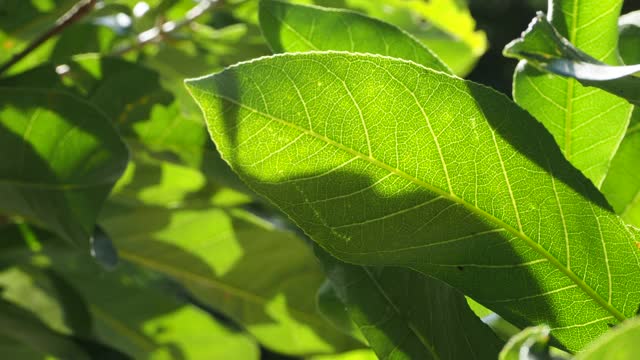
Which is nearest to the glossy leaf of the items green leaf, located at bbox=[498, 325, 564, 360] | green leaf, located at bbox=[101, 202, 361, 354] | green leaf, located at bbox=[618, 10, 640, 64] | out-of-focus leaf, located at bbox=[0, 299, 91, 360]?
green leaf, located at bbox=[618, 10, 640, 64]

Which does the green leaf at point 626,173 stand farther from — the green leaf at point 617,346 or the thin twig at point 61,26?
the thin twig at point 61,26

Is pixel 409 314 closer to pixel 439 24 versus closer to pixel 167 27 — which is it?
pixel 167 27

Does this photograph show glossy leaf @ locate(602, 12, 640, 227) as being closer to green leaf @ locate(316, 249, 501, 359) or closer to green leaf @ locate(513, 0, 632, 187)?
green leaf @ locate(513, 0, 632, 187)

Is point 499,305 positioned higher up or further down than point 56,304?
higher up

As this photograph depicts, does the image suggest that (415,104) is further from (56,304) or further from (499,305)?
(56,304)

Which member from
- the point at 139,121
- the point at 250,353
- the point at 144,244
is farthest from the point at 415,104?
the point at 250,353
